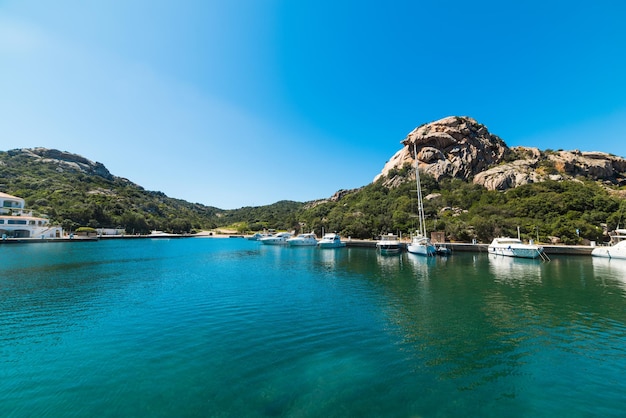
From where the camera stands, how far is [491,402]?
884cm

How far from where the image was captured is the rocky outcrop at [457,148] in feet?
433

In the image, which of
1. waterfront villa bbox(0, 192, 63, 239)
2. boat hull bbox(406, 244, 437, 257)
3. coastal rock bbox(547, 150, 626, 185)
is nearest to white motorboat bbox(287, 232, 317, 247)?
boat hull bbox(406, 244, 437, 257)

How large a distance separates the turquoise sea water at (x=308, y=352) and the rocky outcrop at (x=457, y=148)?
11739 centimetres

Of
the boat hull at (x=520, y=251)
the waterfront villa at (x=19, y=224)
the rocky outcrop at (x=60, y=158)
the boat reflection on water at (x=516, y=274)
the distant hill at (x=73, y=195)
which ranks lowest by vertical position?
the boat reflection on water at (x=516, y=274)

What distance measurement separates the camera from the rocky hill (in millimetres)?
115312

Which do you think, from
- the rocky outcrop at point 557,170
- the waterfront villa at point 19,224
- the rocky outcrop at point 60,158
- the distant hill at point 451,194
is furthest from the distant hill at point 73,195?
the rocky outcrop at point 557,170

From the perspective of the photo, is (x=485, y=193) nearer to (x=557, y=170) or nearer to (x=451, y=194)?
(x=451, y=194)

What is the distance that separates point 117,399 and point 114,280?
25.2m

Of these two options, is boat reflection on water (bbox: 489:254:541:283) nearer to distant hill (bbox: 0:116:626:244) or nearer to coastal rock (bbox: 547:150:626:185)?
distant hill (bbox: 0:116:626:244)

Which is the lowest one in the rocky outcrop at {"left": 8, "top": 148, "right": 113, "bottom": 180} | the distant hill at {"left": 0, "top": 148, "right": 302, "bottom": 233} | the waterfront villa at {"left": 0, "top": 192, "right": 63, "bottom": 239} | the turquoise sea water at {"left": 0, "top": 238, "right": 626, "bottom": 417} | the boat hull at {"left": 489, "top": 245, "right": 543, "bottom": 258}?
the turquoise sea water at {"left": 0, "top": 238, "right": 626, "bottom": 417}

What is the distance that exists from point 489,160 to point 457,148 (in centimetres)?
1704

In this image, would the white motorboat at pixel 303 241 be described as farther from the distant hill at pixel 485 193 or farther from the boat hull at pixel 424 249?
the boat hull at pixel 424 249

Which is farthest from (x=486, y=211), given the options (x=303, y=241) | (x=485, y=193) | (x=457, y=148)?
(x=457, y=148)

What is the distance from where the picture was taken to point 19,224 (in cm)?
8600
